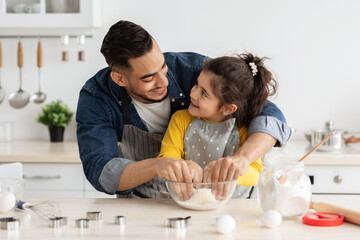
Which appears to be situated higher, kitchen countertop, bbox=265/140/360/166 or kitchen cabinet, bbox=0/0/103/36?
kitchen cabinet, bbox=0/0/103/36

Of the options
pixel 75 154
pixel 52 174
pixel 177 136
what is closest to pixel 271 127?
pixel 177 136

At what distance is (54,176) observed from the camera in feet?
10.1

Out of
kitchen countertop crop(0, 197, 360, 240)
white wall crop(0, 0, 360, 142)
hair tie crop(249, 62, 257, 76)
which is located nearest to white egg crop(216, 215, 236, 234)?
kitchen countertop crop(0, 197, 360, 240)

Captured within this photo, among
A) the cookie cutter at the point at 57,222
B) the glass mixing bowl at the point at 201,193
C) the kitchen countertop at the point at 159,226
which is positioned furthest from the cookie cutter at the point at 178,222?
the cookie cutter at the point at 57,222

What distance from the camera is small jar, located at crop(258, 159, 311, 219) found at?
1.46m

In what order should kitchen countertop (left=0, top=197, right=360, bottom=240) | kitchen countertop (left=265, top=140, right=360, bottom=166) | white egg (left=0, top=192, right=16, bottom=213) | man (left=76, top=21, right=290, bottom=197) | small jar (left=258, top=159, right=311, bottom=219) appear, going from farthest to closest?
kitchen countertop (left=265, top=140, right=360, bottom=166) → man (left=76, top=21, right=290, bottom=197) → white egg (left=0, top=192, right=16, bottom=213) → small jar (left=258, top=159, right=311, bottom=219) → kitchen countertop (left=0, top=197, right=360, bottom=240)

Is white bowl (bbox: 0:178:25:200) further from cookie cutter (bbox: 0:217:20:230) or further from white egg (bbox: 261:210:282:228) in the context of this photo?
white egg (bbox: 261:210:282:228)

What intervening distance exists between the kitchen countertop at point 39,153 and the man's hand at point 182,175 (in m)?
1.56

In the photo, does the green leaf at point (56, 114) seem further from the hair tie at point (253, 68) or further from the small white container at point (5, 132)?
the hair tie at point (253, 68)

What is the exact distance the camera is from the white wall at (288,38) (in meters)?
3.50

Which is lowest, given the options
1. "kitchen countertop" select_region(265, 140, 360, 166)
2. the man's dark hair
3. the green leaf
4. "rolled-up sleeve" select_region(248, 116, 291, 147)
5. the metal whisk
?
"kitchen countertop" select_region(265, 140, 360, 166)

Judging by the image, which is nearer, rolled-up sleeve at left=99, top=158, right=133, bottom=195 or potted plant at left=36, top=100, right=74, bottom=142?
rolled-up sleeve at left=99, top=158, right=133, bottom=195

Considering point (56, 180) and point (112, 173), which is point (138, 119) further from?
point (56, 180)

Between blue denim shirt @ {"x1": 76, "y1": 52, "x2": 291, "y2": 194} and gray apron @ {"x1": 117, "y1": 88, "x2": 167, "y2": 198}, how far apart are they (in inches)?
0.7
